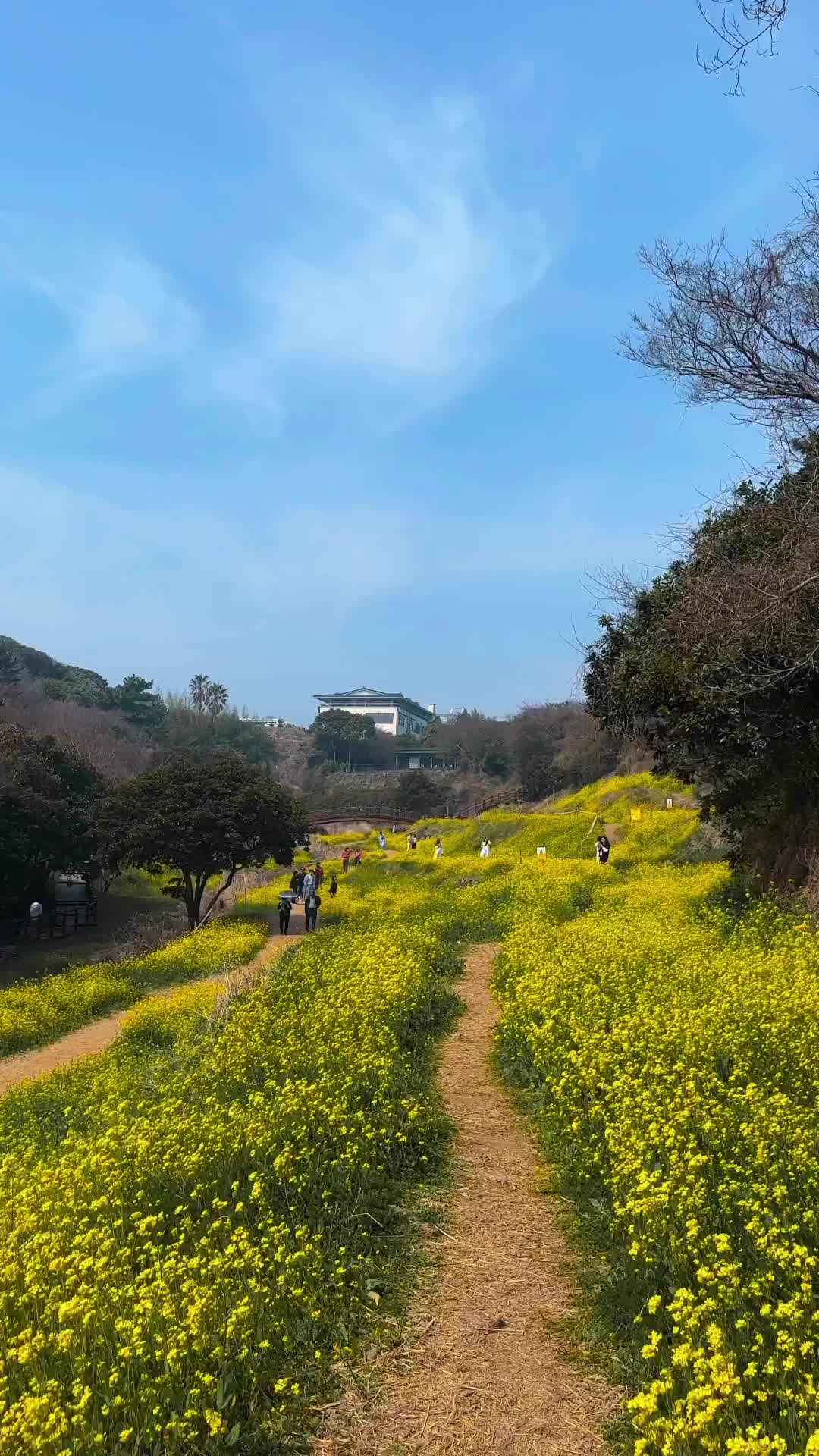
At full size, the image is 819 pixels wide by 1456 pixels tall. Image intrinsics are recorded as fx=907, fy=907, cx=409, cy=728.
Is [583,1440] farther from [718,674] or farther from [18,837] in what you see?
[18,837]

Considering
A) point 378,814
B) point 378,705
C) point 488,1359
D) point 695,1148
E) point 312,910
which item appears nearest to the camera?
point 488,1359

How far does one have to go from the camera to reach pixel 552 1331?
402cm

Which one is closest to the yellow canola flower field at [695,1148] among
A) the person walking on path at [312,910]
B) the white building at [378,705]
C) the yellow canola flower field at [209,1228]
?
the yellow canola flower field at [209,1228]

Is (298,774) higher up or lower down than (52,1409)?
higher up

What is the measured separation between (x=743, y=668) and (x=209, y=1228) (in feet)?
27.6

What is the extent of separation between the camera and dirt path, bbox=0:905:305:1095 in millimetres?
12595

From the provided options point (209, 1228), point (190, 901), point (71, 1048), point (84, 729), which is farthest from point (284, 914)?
point (84, 729)

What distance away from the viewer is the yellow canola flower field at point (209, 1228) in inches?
129

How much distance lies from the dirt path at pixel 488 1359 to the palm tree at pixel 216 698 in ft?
292

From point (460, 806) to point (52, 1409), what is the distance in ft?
189

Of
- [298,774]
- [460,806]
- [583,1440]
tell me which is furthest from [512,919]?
[298,774]

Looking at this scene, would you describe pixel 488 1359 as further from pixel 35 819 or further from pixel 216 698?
pixel 216 698

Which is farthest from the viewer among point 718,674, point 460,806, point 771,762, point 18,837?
point 460,806

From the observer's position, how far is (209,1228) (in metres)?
4.31
